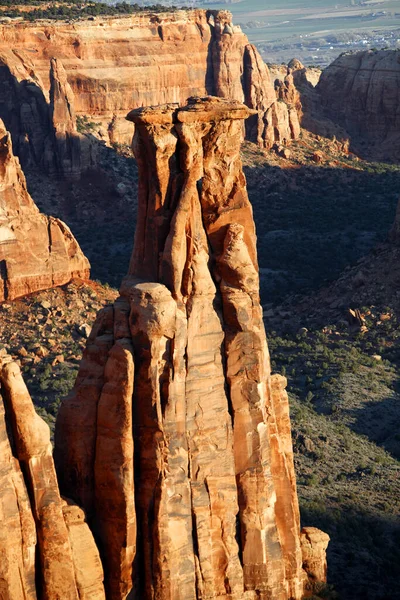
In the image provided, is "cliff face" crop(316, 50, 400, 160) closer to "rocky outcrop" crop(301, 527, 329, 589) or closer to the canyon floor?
the canyon floor

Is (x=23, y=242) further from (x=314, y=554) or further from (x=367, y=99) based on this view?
(x=367, y=99)

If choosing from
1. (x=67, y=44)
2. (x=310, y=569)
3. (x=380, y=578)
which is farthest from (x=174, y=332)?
(x=67, y=44)

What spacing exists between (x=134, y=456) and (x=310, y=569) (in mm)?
5812

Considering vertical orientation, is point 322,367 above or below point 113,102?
below

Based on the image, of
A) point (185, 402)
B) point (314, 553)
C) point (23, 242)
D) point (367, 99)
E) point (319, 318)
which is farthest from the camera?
point (367, 99)

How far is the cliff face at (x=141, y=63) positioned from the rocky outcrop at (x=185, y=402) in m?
70.8

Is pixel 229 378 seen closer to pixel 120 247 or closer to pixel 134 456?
pixel 134 456

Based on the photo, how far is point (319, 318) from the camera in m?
66.1

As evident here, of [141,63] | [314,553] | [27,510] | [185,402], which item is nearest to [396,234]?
[314,553]

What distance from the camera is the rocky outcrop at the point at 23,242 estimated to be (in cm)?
5916

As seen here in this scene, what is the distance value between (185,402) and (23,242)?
117ft

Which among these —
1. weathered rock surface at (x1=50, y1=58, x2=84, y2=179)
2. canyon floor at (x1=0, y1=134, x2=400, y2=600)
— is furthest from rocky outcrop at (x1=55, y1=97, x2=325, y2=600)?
weathered rock surface at (x1=50, y1=58, x2=84, y2=179)

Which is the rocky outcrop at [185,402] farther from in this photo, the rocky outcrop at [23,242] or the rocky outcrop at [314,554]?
the rocky outcrop at [23,242]

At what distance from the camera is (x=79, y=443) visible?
25.1 meters
